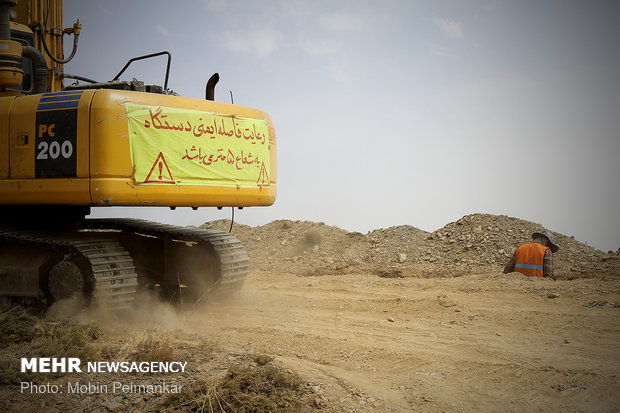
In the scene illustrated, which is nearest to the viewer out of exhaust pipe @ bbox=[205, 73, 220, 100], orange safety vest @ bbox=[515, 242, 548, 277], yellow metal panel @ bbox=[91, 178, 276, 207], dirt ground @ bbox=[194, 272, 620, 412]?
dirt ground @ bbox=[194, 272, 620, 412]

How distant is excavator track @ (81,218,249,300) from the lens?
7.25 metres

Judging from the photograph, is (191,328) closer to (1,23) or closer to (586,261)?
(1,23)

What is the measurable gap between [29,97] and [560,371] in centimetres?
638

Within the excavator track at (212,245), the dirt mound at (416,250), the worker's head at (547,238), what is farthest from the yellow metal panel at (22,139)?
the worker's head at (547,238)

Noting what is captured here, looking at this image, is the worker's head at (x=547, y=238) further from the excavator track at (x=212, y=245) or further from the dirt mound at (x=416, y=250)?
the excavator track at (x=212, y=245)

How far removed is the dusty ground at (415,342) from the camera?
3951 millimetres

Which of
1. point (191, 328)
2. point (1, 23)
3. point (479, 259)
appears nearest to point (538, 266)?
point (479, 259)

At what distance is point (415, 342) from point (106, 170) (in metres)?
3.80

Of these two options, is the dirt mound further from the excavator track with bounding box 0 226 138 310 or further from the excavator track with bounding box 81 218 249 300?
the excavator track with bounding box 0 226 138 310

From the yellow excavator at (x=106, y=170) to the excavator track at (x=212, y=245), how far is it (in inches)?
0.8

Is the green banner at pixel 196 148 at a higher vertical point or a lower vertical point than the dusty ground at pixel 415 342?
higher

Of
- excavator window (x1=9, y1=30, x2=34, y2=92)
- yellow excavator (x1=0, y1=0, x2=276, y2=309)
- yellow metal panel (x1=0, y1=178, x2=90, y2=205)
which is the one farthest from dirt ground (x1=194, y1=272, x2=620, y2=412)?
excavator window (x1=9, y1=30, x2=34, y2=92)

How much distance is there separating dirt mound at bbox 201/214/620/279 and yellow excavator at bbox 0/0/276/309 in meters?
4.29

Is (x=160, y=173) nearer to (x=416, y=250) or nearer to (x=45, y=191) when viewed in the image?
(x=45, y=191)
